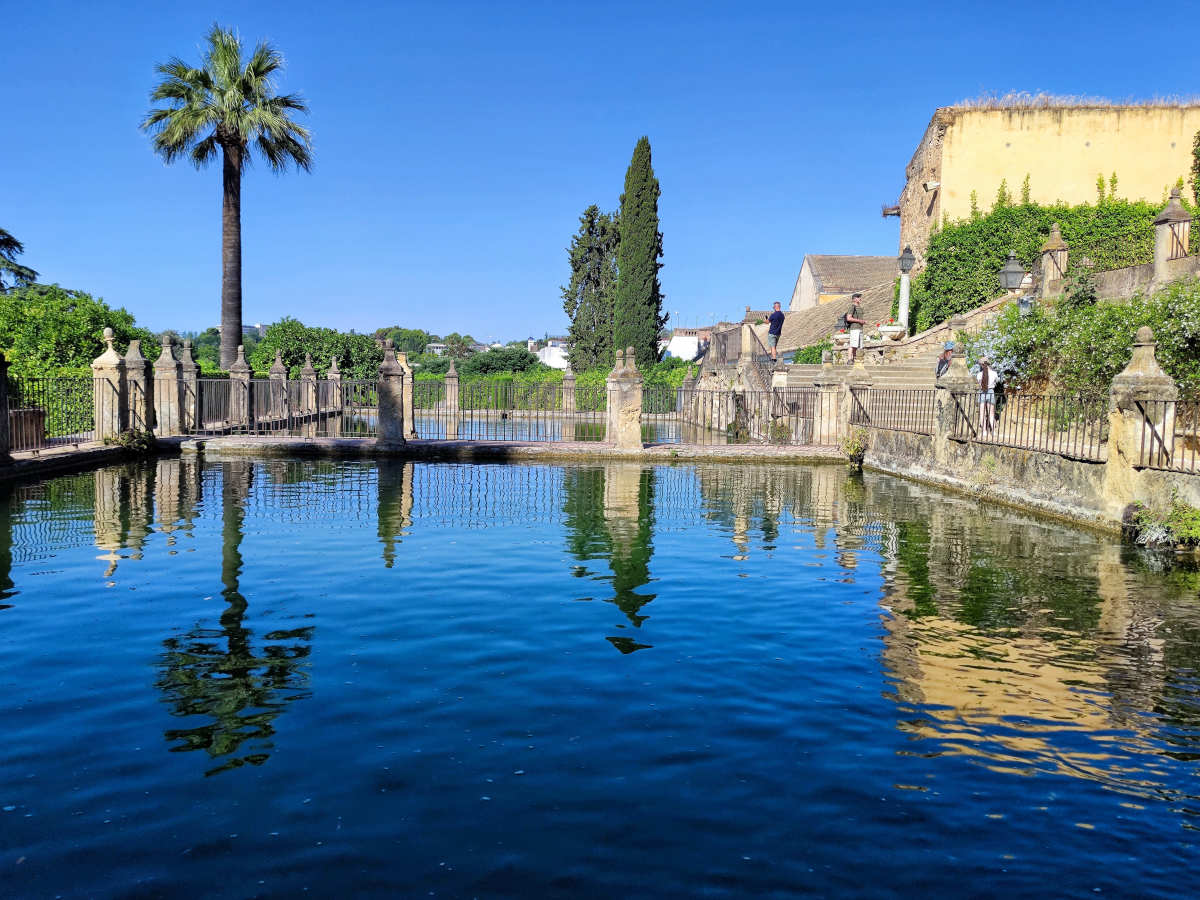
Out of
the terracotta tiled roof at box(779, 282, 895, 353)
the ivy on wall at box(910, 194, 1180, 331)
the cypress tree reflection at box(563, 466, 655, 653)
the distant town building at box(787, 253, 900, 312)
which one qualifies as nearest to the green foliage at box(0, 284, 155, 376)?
the cypress tree reflection at box(563, 466, 655, 653)

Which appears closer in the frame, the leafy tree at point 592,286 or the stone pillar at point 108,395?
the stone pillar at point 108,395

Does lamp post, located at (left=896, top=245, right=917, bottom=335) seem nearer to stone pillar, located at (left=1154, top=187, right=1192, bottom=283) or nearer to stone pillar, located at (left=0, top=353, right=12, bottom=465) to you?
stone pillar, located at (left=1154, top=187, right=1192, bottom=283)

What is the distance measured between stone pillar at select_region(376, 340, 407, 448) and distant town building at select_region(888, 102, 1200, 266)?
20.1 meters

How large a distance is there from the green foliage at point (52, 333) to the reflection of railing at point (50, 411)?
1.65 m

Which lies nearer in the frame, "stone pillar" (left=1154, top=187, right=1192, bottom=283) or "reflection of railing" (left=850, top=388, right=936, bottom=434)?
"reflection of railing" (left=850, top=388, right=936, bottom=434)

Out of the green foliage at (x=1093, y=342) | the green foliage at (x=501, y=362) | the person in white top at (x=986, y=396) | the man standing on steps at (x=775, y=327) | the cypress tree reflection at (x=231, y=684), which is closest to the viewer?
the cypress tree reflection at (x=231, y=684)

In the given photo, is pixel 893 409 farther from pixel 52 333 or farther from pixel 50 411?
pixel 52 333

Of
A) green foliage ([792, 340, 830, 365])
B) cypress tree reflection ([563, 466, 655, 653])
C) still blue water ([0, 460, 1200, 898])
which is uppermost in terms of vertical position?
green foliage ([792, 340, 830, 365])

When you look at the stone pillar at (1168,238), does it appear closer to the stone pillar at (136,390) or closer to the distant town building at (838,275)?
the stone pillar at (136,390)

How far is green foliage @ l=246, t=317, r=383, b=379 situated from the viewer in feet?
130

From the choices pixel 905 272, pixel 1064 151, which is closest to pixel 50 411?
pixel 905 272

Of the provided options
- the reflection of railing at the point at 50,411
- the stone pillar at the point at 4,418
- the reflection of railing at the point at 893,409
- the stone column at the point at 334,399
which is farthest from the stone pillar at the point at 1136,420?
the stone column at the point at 334,399

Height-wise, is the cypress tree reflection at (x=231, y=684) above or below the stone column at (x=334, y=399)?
below

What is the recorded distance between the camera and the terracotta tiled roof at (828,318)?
115 ft
